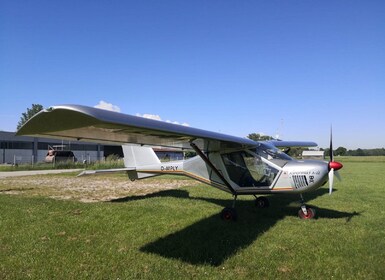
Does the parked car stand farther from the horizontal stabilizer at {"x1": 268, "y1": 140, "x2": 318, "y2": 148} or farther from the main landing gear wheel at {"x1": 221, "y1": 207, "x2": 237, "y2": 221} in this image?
the main landing gear wheel at {"x1": 221, "y1": 207, "x2": 237, "y2": 221}

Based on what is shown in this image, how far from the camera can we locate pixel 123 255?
5656 millimetres

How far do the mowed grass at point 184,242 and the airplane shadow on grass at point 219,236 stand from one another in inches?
0.7

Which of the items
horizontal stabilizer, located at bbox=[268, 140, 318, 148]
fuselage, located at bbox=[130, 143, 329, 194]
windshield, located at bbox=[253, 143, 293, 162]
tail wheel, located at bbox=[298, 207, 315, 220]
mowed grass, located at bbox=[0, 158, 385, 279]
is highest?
horizontal stabilizer, located at bbox=[268, 140, 318, 148]

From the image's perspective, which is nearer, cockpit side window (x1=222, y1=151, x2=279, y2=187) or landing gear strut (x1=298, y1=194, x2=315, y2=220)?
landing gear strut (x1=298, y1=194, x2=315, y2=220)

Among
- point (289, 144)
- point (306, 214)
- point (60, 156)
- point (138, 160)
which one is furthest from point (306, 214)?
point (60, 156)

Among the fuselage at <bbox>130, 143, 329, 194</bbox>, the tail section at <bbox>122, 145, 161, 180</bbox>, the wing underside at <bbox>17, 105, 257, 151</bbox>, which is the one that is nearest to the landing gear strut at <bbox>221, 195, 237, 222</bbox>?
the fuselage at <bbox>130, 143, 329, 194</bbox>

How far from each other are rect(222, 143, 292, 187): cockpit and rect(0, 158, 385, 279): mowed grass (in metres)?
1.00

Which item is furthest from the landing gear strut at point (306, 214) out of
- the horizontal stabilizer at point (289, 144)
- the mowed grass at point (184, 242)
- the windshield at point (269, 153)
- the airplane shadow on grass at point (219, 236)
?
the horizontal stabilizer at point (289, 144)

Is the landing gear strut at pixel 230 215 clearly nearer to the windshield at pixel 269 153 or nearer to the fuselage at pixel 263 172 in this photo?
the fuselage at pixel 263 172

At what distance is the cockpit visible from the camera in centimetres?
879

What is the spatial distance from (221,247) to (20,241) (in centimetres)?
392

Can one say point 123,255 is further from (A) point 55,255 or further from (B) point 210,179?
(B) point 210,179

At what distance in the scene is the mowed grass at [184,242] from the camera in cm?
500

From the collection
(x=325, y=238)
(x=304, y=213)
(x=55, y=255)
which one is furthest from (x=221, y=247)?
(x=304, y=213)
